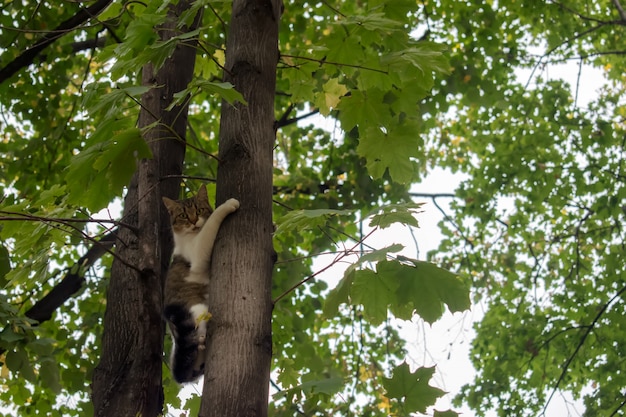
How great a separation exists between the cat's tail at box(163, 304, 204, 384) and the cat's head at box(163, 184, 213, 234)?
590mm

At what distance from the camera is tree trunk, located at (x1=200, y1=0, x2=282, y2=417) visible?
1.93 metres

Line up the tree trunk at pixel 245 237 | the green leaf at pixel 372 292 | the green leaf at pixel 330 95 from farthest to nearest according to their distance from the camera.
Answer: the green leaf at pixel 330 95, the green leaf at pixel 372 292, the tree trunk at pixel 245 237

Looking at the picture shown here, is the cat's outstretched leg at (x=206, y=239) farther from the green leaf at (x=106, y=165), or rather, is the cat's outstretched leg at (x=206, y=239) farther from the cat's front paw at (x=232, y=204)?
the green leaf at (x=106, y=165)

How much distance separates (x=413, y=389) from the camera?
2.45 meters

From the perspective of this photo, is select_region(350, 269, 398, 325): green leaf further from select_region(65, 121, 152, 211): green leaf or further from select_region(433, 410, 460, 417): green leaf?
select_region(65, 121, 152, 211): green leaf

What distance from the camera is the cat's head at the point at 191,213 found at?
12.4ft

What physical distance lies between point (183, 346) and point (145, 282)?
3.88 ft

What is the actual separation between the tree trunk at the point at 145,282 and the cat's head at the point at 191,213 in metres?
0.06

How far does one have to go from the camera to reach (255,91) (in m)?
2.51

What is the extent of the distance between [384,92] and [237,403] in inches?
64.4

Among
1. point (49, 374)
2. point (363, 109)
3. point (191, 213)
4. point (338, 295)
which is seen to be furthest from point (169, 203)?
point (338, 295)

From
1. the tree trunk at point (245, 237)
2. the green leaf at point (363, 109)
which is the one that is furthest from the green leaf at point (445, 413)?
the green leaf at point (363, 109)

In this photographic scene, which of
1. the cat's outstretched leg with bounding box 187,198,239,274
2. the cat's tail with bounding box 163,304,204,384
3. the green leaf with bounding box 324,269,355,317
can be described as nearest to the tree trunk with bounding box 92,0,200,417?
the cat's outstretched leg with bounding box 187,198,239,274

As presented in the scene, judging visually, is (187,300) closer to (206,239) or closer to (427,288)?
(206,239)
